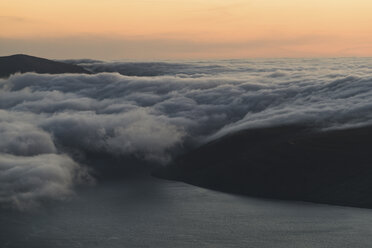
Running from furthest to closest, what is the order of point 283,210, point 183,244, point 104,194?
point 104,194
point 283,210
point 183,244

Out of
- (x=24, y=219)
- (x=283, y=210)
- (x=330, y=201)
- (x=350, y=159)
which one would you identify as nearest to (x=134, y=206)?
(x=24, y=219)

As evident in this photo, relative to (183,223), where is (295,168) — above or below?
above

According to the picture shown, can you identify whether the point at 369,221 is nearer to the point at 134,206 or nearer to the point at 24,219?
the point at 134,206

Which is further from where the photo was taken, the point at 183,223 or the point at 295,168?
the point at 295,168

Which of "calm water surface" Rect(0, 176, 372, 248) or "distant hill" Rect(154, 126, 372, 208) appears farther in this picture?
"distant hill" Rect(154, 126, 372, 208)
